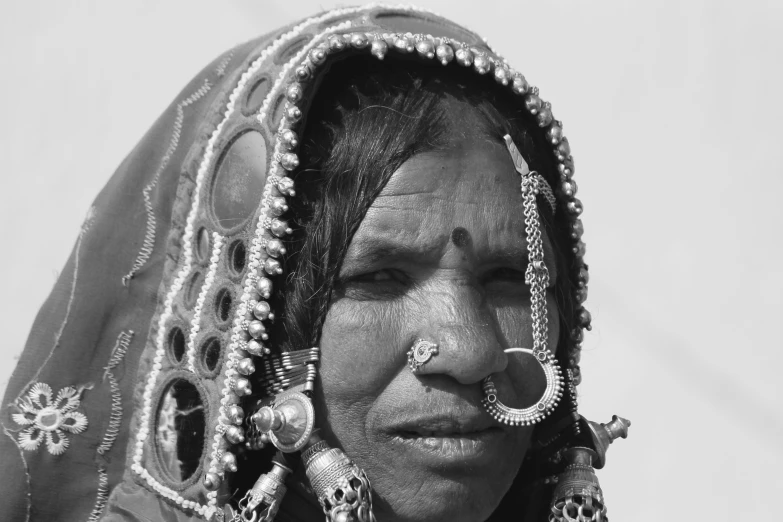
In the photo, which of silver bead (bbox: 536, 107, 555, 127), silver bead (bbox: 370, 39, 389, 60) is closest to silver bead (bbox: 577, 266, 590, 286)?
silver bead (bbox: 536, 107, 555, 127)

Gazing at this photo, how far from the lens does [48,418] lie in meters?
2.48

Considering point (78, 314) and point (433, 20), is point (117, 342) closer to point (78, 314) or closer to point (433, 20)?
point (78, 314)

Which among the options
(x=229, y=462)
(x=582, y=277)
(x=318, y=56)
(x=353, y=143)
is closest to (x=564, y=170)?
(x=582, y=277)

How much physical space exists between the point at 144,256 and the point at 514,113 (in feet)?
2.97

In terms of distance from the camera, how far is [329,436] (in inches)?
85.4

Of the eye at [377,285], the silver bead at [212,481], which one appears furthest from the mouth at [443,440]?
the silver bead at [212,481]

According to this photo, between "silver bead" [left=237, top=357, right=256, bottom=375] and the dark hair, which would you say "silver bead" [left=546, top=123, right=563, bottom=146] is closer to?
the dark hair

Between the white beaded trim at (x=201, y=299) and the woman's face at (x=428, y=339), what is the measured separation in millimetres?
310

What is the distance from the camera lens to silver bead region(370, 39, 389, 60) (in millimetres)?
2213

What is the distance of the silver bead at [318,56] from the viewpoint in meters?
2.21

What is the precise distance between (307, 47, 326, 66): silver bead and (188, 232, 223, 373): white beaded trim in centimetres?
42

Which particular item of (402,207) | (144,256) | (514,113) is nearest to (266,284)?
(402,207)

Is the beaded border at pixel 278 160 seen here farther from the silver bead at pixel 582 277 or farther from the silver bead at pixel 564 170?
the silver bead at pixel 582 277

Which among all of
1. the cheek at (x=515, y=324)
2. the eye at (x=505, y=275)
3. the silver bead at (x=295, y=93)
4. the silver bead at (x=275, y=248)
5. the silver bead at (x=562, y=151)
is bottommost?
the cheek at (x=515, y=324)
